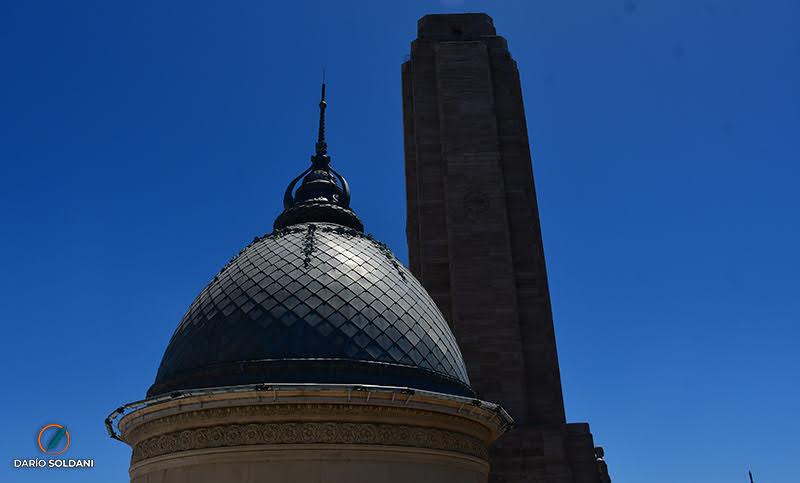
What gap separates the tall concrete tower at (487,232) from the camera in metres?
22.4

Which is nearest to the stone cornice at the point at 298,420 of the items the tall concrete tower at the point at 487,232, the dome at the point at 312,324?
the dome at the point at 312,324

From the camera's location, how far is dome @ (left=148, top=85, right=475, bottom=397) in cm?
1134

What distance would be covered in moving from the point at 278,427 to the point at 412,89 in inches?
862

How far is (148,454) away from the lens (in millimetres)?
11570

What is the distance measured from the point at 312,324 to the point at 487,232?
50.1ft

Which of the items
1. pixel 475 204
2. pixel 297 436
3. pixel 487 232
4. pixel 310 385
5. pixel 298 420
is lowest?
pixel 297 436

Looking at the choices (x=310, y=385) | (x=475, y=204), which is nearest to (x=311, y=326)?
(x=310, y=385)

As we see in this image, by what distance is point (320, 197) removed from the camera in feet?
52.6

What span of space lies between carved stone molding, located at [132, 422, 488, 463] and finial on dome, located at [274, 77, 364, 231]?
19.4ft

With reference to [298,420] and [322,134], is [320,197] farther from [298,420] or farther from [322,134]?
[298,420]

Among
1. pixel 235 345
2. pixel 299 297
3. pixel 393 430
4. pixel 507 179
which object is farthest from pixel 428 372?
pixel 507 179

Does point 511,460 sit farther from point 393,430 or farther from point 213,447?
point 213,447

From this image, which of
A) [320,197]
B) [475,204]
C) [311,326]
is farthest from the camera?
[475,204]

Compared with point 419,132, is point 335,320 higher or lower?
lower
